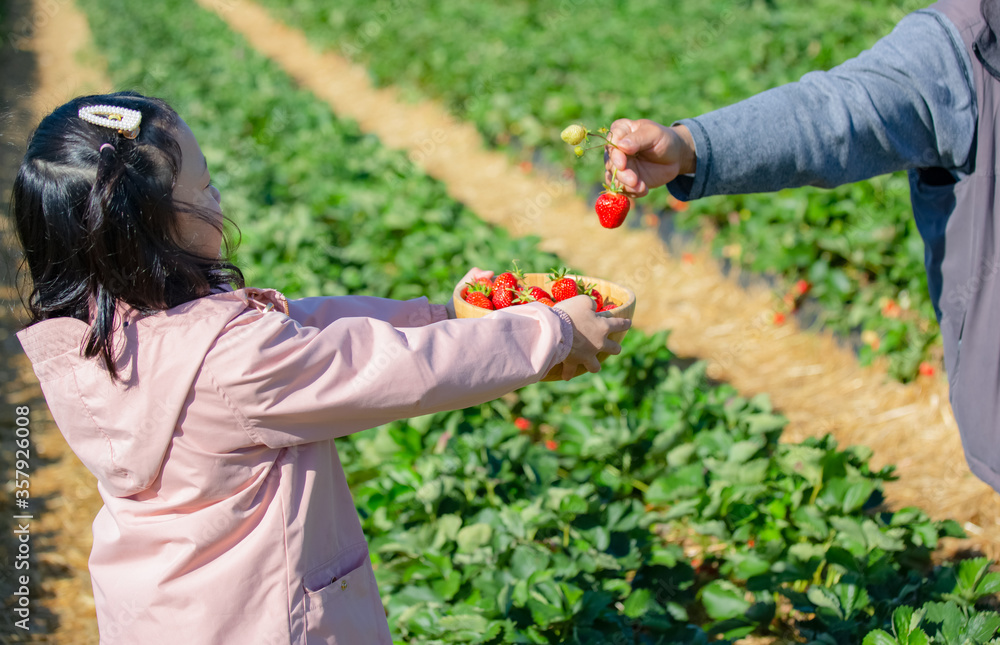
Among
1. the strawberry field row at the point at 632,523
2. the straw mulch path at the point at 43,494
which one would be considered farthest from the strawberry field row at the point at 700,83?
the straw mulch path at the point at 43,494

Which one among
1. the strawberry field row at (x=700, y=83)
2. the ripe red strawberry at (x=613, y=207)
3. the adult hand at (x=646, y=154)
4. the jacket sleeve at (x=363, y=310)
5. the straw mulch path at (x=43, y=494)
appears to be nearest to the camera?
the straw mulch path at (x=43, y=494)

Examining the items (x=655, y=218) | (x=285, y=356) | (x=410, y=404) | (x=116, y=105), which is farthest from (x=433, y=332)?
(x=655, y=218)

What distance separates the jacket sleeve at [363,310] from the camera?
1790 millimetres

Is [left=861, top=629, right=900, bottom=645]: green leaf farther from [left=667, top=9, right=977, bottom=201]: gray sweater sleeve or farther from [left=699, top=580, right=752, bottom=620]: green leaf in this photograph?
[left=667, top=9, right=977, bottom=201]: gray sweater sleeve

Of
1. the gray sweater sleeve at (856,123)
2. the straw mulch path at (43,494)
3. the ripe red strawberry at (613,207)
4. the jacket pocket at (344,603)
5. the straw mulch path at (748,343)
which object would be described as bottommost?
the straw mulch path at (43,494)

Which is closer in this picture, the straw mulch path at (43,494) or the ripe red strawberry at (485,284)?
the straw mulch path at (43,494)

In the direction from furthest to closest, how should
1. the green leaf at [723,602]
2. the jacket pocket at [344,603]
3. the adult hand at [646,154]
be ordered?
1. the green leaf at [723,602]
2. the adult hand at [646,154]
3. the jacket pocket at [344,603]

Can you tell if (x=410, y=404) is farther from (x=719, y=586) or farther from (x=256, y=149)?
(x=256, y=149)

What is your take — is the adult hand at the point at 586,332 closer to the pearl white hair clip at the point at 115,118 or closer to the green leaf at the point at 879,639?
the pearl white hair clip at the point at 115,118

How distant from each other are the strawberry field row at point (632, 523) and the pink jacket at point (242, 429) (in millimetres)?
870

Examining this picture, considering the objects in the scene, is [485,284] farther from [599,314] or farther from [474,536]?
[474,536]

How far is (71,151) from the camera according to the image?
1.38 m

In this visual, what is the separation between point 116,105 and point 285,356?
0.54 metres

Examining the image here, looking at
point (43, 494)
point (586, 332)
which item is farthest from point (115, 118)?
point (43, 494)
